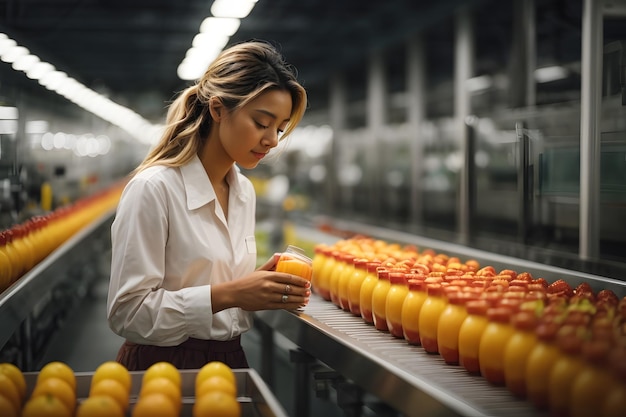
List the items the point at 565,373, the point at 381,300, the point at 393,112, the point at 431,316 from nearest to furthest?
the point at 565,373
the point at 431,316
the point at 381,300
the point at 393,112

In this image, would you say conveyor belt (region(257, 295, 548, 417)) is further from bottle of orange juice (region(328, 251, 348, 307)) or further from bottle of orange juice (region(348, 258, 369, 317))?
bottle of orange juice (region(328, 251, 348, 307))

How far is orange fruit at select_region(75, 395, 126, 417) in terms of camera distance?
164 centimetres

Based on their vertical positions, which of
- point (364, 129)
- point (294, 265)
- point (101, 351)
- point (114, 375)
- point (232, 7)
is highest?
point (232, 7)

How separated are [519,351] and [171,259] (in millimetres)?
1196

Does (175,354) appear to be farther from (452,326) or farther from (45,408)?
(452,326)

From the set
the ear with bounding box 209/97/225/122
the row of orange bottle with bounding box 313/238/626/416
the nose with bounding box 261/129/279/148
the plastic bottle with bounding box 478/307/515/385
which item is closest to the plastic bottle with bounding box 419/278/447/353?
the row of orange bottle with bounding box 313/238/626/416

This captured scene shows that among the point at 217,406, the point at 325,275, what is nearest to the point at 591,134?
the point at 325,275

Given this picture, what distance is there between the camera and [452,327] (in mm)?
2117

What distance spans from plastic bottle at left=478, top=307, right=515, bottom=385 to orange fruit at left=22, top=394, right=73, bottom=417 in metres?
1.11

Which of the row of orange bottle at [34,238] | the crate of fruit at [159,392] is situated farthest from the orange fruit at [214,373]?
the row of orange bottle at [34,238]

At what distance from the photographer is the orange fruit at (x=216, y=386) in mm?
1777

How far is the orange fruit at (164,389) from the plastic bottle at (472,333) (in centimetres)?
83

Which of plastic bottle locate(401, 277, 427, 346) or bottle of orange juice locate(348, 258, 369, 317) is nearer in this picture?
plastic bottle locate(401, 277, 427, 346)

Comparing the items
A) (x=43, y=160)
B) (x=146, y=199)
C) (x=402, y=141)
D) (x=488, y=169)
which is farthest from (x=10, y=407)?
(x=402, y=141)
